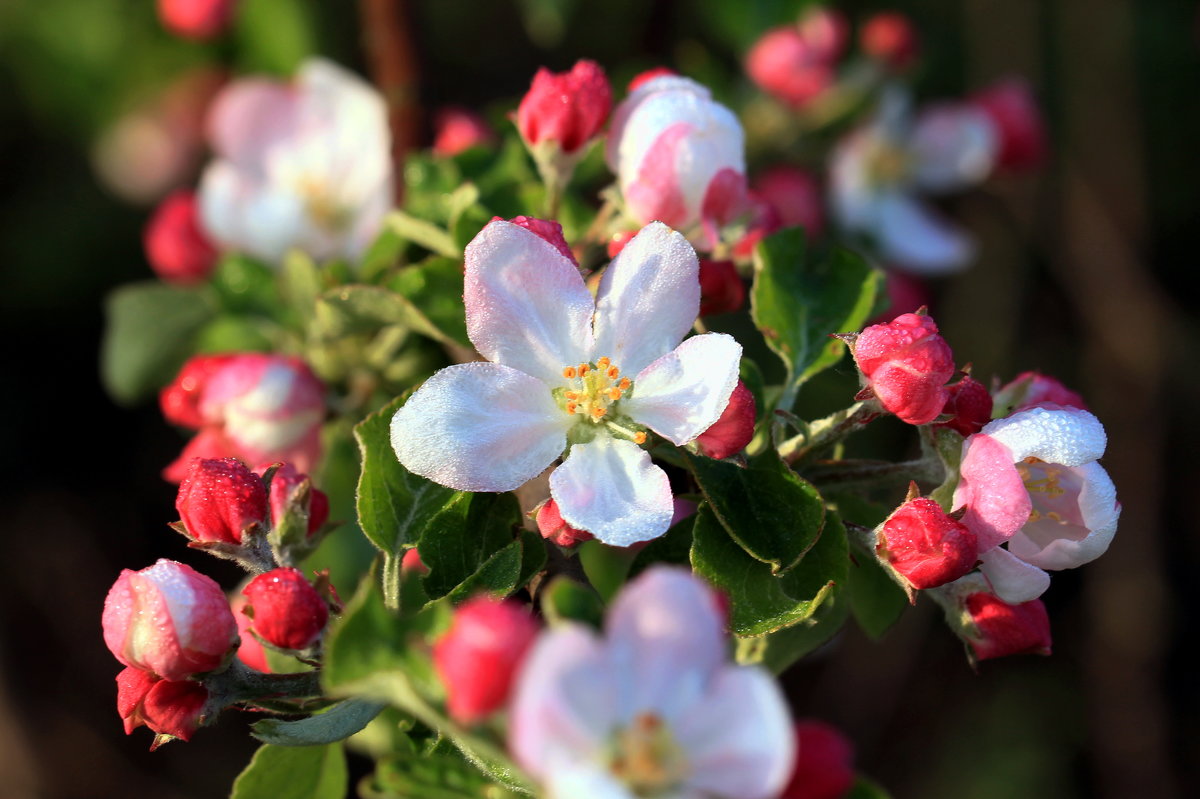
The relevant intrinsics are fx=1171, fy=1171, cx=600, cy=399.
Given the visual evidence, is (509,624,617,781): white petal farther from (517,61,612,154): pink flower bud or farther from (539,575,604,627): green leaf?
(517,61,612,154): pink flower bud

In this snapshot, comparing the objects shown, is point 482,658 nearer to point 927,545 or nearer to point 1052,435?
point 927,545

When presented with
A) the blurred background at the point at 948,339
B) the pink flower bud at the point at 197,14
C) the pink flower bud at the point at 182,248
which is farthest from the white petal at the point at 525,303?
the blurred background at the point at 948,339

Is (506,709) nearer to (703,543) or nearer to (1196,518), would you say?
(703,543)

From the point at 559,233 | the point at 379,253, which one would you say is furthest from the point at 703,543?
the point at 379,253

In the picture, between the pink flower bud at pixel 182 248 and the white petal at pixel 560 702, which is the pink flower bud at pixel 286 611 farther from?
the pink flower bud at pixel 182 248

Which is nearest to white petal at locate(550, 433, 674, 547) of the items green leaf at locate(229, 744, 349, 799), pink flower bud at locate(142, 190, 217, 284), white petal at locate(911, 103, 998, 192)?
green leaf at locate(229, 744, 349, 799)

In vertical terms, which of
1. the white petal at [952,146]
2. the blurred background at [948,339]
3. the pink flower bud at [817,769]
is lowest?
the blurred background at [948,339]
